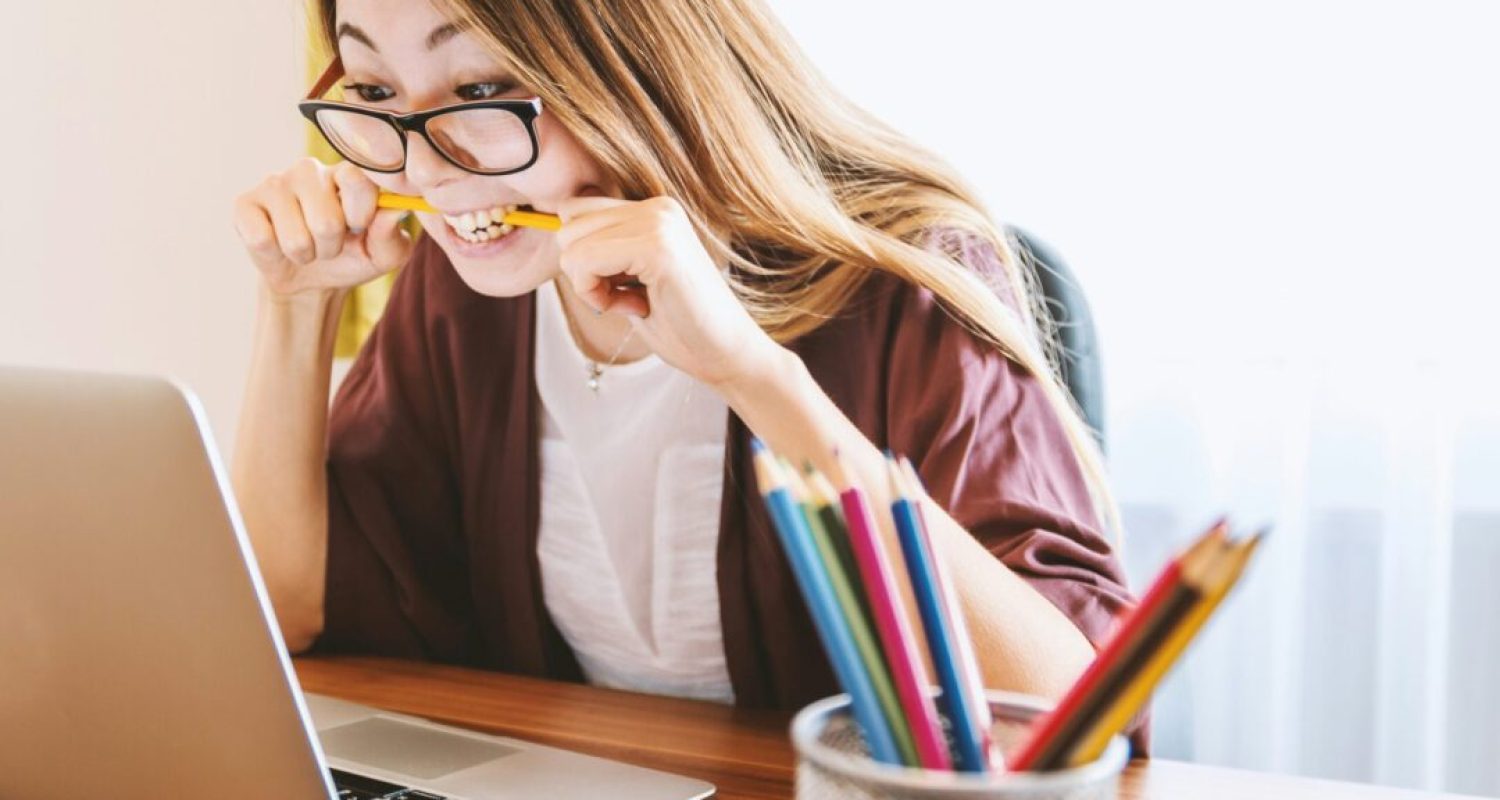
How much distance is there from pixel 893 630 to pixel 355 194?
2.70 ft

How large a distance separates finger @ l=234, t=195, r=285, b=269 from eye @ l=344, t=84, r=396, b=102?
157 millimetres

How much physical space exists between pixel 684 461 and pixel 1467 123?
0.97 meters

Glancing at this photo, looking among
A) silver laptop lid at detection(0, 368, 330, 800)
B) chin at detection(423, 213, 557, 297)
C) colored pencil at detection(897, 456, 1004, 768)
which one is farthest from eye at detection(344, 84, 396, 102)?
colored pencil at detection(897, 456, 1004, 768)

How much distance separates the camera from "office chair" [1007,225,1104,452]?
1066mm

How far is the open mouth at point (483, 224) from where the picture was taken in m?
1.02

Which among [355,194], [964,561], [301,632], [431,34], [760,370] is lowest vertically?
[301,632]

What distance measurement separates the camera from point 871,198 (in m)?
1.09

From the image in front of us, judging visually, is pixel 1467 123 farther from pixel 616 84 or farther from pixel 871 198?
pixel 616 84

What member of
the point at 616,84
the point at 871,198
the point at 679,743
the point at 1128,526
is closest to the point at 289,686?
the point at 679,743

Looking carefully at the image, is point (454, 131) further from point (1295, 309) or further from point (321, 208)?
point (1295, 309)

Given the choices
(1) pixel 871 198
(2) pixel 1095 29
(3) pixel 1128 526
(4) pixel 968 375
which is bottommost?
(3) pixel 1128 526

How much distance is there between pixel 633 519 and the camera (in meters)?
1.17

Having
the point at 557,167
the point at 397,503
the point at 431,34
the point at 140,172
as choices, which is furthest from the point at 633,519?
the point at 140,172

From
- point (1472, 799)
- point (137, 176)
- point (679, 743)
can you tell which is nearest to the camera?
point (1472, 799)
